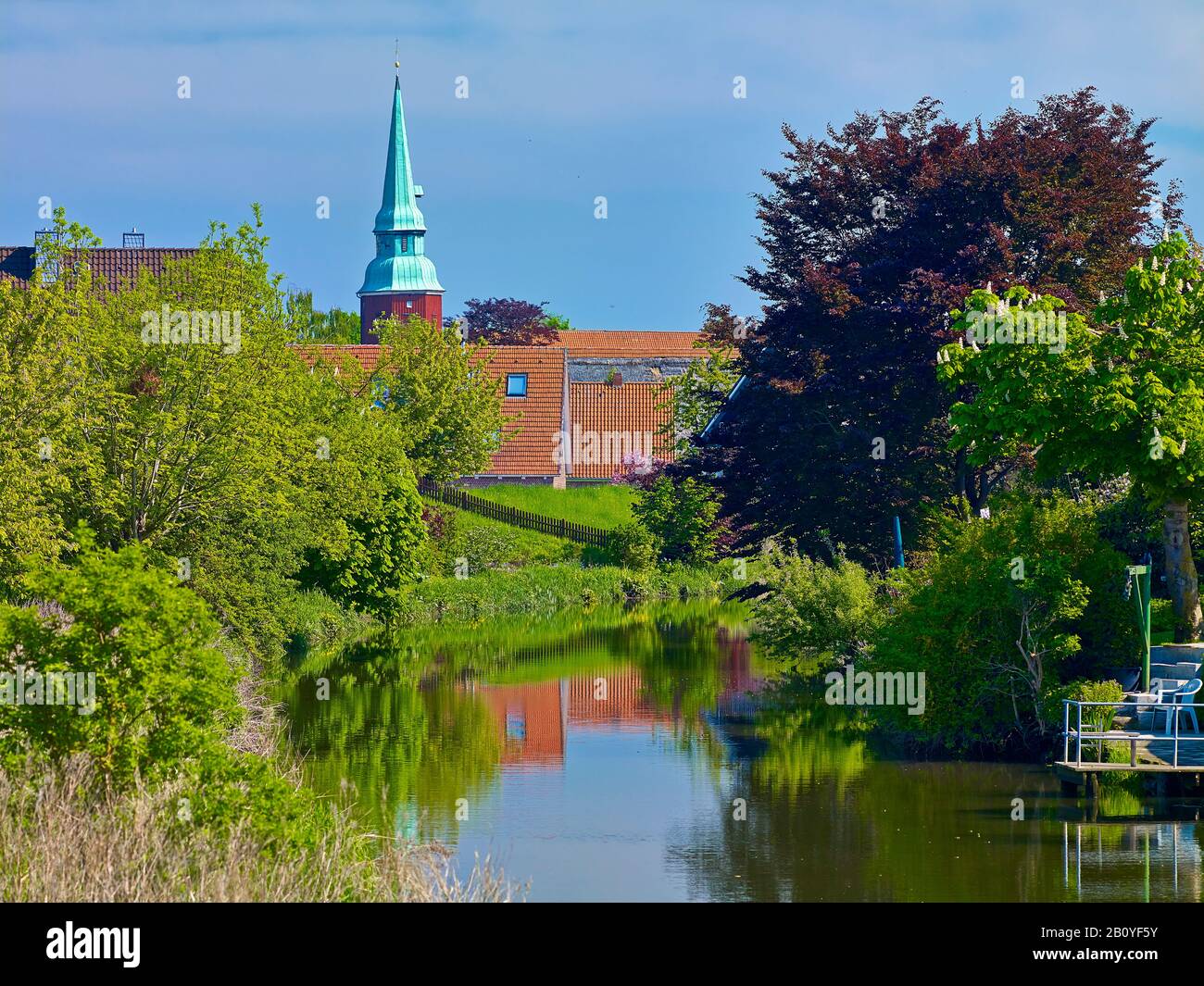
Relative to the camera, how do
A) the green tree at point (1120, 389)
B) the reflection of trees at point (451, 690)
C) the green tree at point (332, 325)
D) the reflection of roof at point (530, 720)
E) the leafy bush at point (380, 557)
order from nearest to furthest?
the reflection of trees at point (451, 690) → the green tree at point (1120, 389) → the reflection of roof at point (530, 720) → the leafy bush at point (380, 557) → the green tree at point (332, 325)

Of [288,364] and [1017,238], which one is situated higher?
[1017,238]

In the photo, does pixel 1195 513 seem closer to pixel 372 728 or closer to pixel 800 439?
pixel 800 439

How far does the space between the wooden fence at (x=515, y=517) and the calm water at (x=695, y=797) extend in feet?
84.7

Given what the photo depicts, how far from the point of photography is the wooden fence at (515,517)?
63062mm

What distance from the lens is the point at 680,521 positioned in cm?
5912

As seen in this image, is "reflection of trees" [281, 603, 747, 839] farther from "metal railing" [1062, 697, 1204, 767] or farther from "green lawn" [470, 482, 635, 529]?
"green lawn" [470, 482, 635, 529]

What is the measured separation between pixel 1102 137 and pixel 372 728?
18637mm

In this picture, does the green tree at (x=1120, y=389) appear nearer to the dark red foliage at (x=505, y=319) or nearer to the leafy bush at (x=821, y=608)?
the leafy bush at (x=821, y=608)

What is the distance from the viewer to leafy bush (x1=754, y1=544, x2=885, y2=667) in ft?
107

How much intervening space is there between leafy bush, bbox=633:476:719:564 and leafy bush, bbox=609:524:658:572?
360 mm

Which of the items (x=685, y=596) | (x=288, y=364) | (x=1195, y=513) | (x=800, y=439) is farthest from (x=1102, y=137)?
(x=685, y=596)

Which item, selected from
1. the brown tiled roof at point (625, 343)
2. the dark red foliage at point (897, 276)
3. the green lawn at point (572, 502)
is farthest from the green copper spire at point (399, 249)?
the dark red foliage at point (897, 276)
